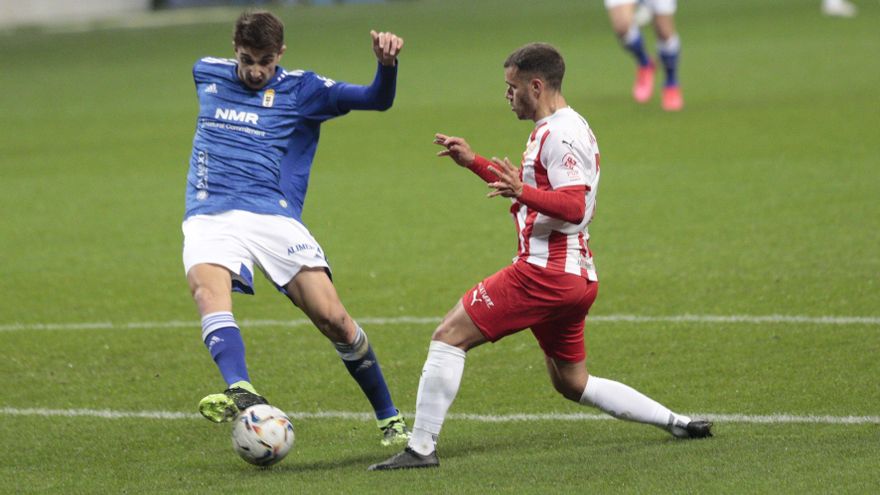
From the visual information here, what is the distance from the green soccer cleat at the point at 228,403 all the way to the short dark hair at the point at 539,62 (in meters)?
1.78

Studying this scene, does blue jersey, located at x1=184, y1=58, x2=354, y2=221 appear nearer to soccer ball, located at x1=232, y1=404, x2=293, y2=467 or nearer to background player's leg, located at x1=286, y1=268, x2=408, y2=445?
background player's leg, located at x1=286, y1=268, x2=408, y2=445

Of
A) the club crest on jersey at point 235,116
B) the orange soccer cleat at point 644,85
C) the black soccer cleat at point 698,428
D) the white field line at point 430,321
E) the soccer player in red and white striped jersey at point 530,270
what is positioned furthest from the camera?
the orange soccer cleat at point 644,85

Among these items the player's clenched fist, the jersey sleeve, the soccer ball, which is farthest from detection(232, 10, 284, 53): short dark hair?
the soccer ball

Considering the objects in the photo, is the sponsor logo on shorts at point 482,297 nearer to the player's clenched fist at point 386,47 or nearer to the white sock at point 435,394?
the white sock at point 435,394

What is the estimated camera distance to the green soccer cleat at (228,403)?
5.50m

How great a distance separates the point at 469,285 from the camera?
10.1m

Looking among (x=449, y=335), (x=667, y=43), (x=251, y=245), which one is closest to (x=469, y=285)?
(x=251, y=245)

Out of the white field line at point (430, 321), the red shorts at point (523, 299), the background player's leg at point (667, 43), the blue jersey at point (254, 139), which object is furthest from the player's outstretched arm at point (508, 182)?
the background player's leg at point (667, 43)

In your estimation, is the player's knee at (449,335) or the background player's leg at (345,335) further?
the background player's leg at (345,335)

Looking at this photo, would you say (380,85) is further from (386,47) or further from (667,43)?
(667,43)

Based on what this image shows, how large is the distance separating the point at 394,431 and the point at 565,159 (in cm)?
168

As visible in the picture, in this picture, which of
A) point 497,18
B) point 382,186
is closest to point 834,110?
point 382,186

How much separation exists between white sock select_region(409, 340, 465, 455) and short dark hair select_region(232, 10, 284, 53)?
171 centimetres

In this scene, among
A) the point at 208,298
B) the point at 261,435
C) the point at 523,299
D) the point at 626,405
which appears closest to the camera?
the point at 261,435
